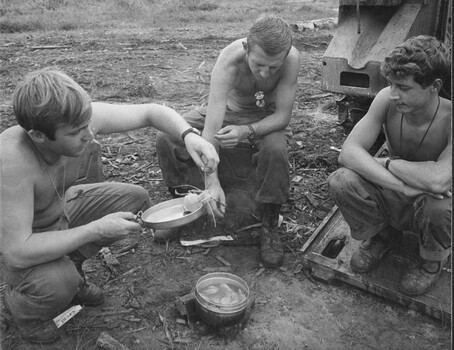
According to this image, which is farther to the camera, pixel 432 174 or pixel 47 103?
pixel 432 174

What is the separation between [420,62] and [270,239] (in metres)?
1.78

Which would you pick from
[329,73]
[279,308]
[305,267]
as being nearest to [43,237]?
[279,308]

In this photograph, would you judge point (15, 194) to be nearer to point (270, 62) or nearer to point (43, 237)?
point (43, 237)

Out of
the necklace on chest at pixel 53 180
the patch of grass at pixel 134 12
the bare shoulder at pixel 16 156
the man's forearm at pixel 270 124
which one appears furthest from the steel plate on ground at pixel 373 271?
the patch of grass at pixel 134 12

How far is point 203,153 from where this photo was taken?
3.47 metres

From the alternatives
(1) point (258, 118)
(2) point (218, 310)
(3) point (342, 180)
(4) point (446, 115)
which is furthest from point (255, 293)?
(4) point (446, 115)

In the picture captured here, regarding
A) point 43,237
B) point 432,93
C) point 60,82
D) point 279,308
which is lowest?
point 279,308

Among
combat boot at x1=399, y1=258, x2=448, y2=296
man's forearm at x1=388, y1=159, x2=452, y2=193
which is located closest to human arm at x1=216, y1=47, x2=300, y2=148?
man's forearm at x1=388, y1=159, x2=452, y2=193

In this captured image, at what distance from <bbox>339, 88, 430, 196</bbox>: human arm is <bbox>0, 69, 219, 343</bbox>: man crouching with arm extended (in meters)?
1.61

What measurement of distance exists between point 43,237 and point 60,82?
904mm

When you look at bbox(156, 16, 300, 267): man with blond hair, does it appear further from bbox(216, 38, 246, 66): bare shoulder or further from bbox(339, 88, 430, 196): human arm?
bbox(339, 88, 430, 196): human arm

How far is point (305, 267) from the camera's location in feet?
12.5

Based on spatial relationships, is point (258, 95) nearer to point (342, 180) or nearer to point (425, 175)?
point (342, 180)

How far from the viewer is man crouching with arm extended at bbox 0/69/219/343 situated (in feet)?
8.73
